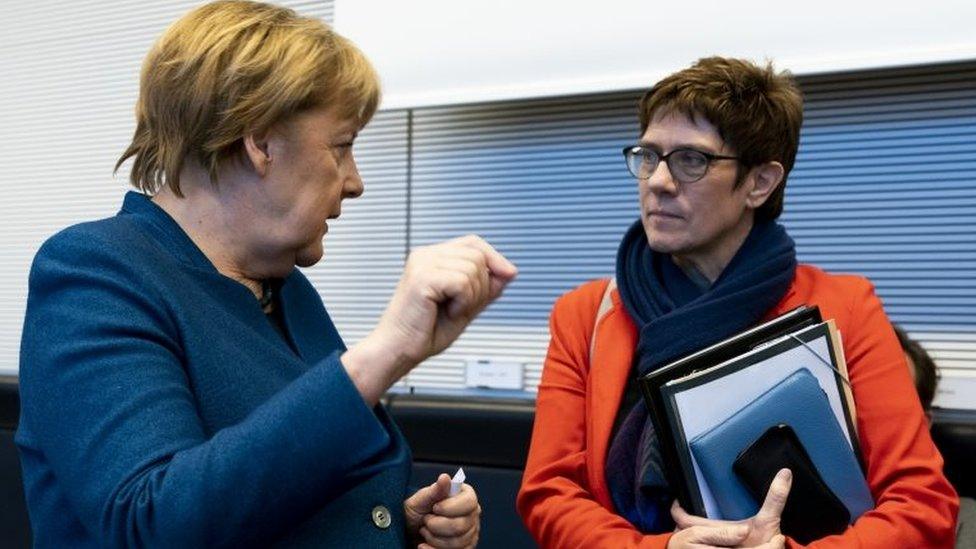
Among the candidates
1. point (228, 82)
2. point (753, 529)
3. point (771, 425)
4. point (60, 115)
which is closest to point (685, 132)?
point (771, 425)

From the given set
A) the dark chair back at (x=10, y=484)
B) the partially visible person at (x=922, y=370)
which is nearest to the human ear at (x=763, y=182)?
the partially visible person at (x=922, y=370)

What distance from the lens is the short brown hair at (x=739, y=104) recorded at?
185 cm

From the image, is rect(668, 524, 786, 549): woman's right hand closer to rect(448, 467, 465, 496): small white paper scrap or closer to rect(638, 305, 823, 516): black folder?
rect(638, 305, 823, 516): black folder

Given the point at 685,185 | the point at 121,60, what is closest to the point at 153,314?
the point at 685,185

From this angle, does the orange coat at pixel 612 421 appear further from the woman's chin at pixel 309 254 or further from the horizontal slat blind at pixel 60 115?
the horizontal slat blind at pixel 60 115

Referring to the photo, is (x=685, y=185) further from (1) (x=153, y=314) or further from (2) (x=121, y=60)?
(2) (x=121, y=60)

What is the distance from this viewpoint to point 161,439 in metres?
0.94

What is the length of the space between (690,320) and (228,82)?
2.99 ft

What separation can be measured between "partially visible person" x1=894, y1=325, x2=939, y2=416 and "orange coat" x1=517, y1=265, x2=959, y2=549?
45 cm

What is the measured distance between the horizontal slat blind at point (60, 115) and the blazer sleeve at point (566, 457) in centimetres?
223

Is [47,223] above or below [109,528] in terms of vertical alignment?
below

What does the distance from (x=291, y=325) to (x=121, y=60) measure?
264 centimetres

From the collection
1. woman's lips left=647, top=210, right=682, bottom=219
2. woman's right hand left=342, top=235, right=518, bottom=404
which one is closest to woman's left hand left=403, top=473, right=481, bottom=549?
woman's right hand left=342, top=235, right=518, bottom=404

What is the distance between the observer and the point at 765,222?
1949mm
